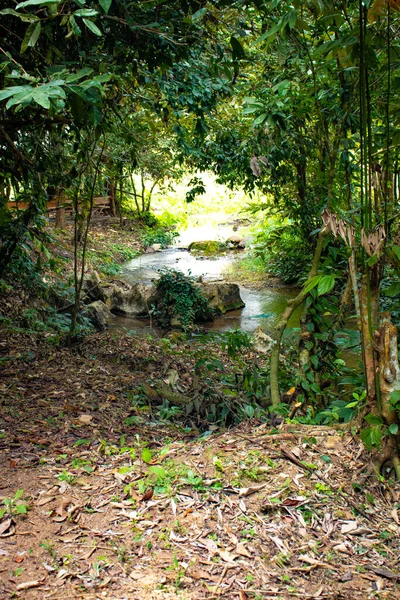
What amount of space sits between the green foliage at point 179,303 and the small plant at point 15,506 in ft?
19.0

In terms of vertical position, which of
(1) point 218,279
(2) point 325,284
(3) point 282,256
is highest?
(2) point 325,284

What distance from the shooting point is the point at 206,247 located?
52.9ft

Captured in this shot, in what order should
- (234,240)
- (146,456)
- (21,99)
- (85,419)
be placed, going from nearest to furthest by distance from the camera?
(21,99)
(146,456)
(85,419)
(234,240)

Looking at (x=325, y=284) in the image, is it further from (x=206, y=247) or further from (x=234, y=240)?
(x=234, y=240)

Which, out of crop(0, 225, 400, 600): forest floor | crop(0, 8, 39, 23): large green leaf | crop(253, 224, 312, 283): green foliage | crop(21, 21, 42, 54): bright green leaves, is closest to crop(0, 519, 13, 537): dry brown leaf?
crop(0, 225, 400, 600): forest floor

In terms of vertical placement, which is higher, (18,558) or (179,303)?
(18,558)

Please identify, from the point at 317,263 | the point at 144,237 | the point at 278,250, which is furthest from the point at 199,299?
the point at 144,237

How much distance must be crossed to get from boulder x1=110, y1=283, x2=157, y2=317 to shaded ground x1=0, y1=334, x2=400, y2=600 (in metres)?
5.53

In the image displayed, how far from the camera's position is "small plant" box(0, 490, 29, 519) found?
7.34 ft

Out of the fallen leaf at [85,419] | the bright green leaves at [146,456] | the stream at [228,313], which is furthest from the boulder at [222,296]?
the bright green leaves at [146,456]

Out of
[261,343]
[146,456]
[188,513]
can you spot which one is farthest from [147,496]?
[261,343]

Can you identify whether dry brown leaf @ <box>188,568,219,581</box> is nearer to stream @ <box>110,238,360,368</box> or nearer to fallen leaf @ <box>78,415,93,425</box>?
fallen leaf @ <box>78,415,93,425</box>

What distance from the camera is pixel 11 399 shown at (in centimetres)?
374

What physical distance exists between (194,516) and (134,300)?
22.9ft
